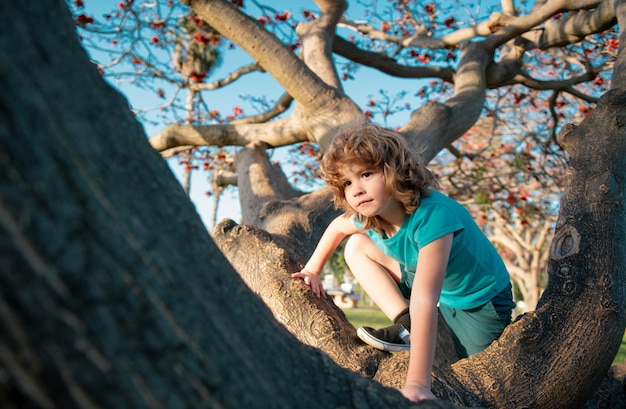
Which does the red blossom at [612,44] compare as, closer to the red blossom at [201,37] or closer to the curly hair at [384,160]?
the red blossom at [201,37]

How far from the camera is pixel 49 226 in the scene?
0.57 metres

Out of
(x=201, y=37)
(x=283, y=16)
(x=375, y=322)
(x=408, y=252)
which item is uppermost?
(x=201, y=37)

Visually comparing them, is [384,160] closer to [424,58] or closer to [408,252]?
[408,252]

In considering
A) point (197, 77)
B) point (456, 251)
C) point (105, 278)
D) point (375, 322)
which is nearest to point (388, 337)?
point (456, 251)

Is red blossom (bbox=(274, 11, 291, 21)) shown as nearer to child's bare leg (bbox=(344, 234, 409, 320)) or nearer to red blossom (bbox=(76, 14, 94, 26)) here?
red blossom (bbox=(76, 14, 94, 26))

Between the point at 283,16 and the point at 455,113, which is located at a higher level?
the point at 283,16

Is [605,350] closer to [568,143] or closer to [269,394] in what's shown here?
[568,143]

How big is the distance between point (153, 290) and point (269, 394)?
0.86ft

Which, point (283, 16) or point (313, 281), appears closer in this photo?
point (313, 281)

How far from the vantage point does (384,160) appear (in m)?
1.92

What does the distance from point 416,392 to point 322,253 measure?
3.25 ft

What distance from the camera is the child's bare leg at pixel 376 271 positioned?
224cm

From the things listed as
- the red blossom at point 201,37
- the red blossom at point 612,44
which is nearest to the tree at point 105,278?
the red blossom at point 201,37

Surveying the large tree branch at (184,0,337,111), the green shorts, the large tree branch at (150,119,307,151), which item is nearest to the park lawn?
the large tree branch at (150,119,307,151)
